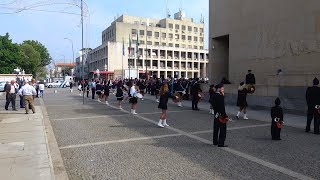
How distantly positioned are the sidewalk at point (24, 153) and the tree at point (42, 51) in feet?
347

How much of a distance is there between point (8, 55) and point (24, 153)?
82343mm

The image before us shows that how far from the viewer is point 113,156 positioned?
918 centimetres

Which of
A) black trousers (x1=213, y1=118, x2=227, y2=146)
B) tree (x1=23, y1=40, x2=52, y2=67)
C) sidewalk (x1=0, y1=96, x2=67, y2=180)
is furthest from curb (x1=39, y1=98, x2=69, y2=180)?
tree (x1=23, y1=40, x2=52, y2=67)

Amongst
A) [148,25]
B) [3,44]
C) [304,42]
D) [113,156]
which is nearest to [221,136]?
[113,156]

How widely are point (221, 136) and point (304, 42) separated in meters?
13.4

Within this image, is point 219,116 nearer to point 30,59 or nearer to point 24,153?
point 24,153

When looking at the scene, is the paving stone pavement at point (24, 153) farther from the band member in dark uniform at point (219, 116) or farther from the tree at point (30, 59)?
the tree at point (30, 59)

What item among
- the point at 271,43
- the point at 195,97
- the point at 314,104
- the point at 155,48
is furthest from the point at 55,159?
the point at 155,48

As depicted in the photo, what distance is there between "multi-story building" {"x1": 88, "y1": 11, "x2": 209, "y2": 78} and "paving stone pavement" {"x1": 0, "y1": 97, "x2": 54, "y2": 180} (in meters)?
71.4

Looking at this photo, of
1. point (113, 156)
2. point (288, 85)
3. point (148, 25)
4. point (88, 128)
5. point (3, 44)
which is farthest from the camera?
point (148, 25)

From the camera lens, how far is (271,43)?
951 inches

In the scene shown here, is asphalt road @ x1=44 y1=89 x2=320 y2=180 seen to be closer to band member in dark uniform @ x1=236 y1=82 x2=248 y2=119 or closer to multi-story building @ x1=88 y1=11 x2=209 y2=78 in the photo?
band member in dark uniform @ x1=236 y1=82 x2=248 y2=119

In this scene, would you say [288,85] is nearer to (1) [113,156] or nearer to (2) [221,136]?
(2) [221,136]

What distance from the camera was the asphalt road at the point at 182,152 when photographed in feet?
24.7
